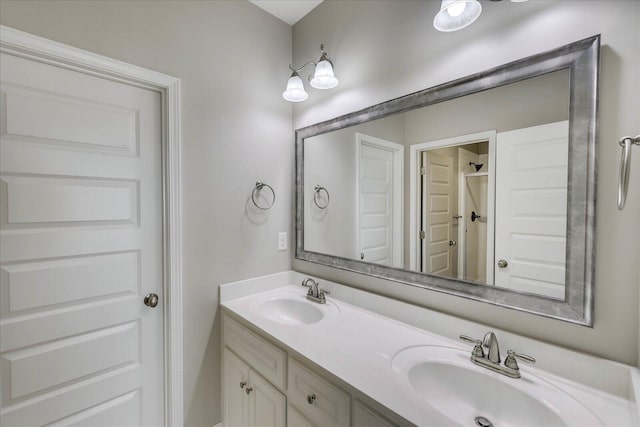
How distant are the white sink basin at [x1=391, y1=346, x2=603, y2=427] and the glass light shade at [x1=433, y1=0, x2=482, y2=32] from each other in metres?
1.23

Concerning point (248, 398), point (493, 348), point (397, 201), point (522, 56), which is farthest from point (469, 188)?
point (248, 398)

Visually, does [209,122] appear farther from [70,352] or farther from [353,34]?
[70,352]

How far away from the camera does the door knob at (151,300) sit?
4.56 ft

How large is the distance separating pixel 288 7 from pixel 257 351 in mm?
2021

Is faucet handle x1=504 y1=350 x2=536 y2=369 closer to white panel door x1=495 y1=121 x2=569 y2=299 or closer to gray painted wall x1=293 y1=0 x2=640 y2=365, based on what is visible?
gray painted wall x1=293 y1=0 x2=640 y2=365

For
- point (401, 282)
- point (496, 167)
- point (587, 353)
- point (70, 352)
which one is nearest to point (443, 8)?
point (496, 167)

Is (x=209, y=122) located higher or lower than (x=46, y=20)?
lower

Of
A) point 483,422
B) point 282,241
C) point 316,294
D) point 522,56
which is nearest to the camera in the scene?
point 483,422

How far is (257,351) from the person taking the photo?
130cm

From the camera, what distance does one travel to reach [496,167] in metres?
1.06

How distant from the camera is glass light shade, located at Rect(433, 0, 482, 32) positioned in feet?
3.22

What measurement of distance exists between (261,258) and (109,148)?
0.99m

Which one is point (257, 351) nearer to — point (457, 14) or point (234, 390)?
point (234, 390)

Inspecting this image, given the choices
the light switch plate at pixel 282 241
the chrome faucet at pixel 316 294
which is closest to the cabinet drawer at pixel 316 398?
the chrome faucet at pixel 316 294
